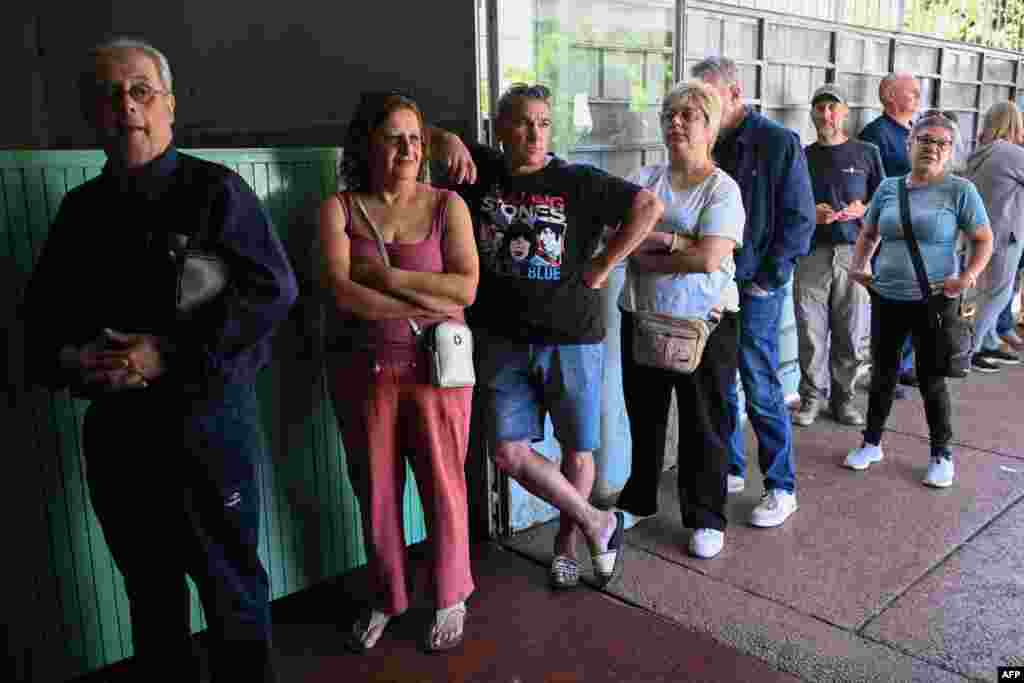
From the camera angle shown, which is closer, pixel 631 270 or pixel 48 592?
pixel 48 592

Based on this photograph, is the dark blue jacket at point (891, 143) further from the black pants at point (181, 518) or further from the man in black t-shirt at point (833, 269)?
the black pants at point (181, 518)

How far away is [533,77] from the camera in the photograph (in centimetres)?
352

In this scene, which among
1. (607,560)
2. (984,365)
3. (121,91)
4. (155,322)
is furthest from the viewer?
(984,365)

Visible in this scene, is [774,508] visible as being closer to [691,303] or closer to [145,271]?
[691,303]

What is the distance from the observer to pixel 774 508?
381 centimetres

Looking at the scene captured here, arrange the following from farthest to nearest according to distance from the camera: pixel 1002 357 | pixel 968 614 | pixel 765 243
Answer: pixel 1002 357
pixel 765 243
pixel 968 614

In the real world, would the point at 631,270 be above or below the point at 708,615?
above

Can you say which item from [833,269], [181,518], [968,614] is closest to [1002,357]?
[833,269]

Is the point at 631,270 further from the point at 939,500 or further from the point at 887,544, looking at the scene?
the point at 939,500

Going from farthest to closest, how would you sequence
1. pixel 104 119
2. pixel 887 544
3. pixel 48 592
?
pixel 887 544
pixel 48 592
pixel 104 119

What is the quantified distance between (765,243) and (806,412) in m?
1.77

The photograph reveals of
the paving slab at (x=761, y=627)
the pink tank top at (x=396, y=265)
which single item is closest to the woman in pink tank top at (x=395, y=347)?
the pink tank top at (x=396, y=265)

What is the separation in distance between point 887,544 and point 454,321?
2.11 meters

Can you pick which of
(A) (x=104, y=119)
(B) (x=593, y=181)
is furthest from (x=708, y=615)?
(A) (x=104, y=119)
